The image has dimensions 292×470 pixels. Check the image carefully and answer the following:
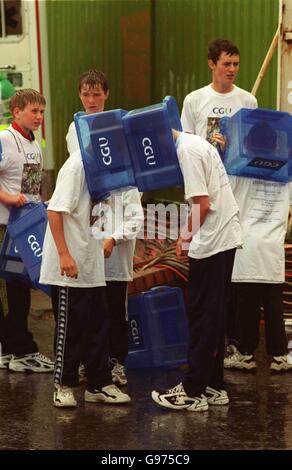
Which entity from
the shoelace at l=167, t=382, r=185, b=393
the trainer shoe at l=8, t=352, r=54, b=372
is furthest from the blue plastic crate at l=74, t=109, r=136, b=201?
the trainer shoe at l=8, t=352, r=54, b=372

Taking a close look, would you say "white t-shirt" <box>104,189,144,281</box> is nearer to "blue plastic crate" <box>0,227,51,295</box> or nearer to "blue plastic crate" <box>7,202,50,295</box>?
"blue plastic crate" <box>7,202,50,295</box>

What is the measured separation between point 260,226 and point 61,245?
5.56 ft

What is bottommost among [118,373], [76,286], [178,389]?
[118,373]

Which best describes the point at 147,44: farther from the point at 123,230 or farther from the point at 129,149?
the point at 129,149

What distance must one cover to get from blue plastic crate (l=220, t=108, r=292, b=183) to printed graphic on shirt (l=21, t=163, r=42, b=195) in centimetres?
129

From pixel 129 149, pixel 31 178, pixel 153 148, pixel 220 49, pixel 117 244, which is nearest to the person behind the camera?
pixel 153 148

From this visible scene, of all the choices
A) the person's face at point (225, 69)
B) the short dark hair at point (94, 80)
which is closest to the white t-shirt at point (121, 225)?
the short dark hair at point (94, 80)

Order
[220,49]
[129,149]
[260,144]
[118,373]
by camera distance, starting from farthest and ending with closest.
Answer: [220,49]
[260,144]
[118,373]
[129,149]

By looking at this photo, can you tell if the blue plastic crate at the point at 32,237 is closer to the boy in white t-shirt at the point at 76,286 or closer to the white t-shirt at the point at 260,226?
the boy in white t-shirt at the point at 76,286

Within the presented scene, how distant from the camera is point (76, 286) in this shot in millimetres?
6695

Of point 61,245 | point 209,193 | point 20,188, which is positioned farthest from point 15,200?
point 209,193

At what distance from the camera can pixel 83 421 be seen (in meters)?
6.60
